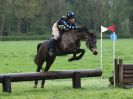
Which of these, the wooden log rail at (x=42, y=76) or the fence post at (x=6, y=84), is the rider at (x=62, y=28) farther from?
the fence post at (x=6, y=84)

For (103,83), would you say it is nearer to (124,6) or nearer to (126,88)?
(126,88)

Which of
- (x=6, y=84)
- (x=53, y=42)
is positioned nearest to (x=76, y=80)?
(x=53, y=42)

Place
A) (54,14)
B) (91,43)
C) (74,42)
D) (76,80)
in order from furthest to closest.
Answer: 1. (54,14)
2. (76,80)
3. (74,42)
4. (91,43)

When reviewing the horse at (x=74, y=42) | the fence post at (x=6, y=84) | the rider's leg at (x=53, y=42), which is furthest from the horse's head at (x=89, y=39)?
the fence post at (x=6, y=84)

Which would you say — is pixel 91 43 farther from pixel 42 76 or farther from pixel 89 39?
pixel 42 76

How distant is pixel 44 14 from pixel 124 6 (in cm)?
2276

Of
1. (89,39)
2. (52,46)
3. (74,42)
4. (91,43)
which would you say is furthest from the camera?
(52,46)

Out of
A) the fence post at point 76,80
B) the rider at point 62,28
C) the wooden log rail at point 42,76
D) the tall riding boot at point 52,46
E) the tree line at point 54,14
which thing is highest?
the rider at point 62,28

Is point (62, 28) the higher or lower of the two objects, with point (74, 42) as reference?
higher

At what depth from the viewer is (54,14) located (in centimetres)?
10588

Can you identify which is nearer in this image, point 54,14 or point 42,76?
point 42,76

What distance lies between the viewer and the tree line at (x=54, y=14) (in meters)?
100

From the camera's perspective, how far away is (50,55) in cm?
1442

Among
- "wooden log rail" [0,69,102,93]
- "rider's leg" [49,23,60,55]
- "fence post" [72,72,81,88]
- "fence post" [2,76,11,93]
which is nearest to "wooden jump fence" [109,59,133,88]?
"wooden log rail" [0,69,102,93]
